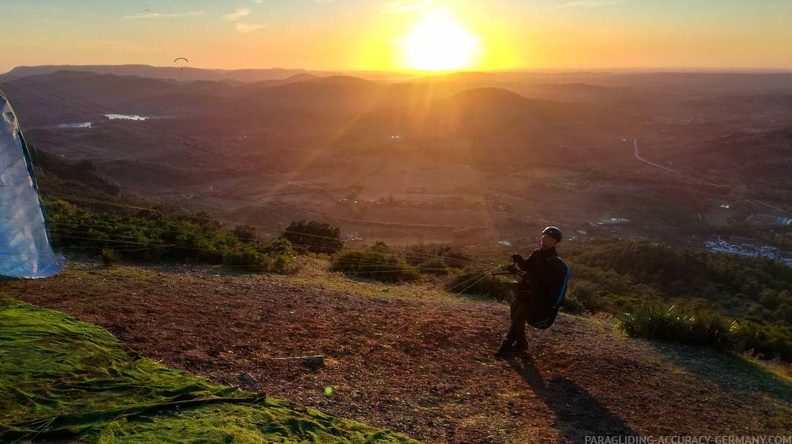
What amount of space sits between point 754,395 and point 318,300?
5243 mm

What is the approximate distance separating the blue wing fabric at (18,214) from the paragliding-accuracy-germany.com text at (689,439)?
6030mm

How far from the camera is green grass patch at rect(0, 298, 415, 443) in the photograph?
311 cm

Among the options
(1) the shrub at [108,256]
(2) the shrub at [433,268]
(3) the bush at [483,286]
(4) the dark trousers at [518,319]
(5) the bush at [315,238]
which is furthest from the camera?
(5) the bush at [315,238]

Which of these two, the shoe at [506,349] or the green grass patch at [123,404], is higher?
the green grass patch at [123,404]

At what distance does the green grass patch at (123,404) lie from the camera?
3.11 metres

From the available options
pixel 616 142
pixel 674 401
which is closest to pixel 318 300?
pixel 674 401

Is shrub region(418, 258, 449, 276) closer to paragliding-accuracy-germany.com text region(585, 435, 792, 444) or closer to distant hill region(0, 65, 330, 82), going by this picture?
paragliding-accuracy-germany.com text region(585, 435, 792, 444)

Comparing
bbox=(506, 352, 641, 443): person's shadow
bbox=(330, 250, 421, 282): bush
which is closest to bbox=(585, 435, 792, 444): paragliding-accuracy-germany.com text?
bbox=(506, 352, 641, 443): person's shadow

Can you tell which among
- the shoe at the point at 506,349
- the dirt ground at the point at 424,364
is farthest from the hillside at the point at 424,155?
the shoe at the point at 506,349

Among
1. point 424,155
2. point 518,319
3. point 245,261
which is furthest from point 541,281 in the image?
point 424,155

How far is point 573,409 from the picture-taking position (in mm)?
4480

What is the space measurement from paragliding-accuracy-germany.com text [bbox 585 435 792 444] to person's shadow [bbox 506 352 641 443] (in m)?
0.06

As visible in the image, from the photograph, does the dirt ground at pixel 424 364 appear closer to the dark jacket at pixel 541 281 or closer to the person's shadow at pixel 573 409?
the person's shadow at pixel 573 409

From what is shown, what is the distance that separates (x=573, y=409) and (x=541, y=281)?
4.01ft
